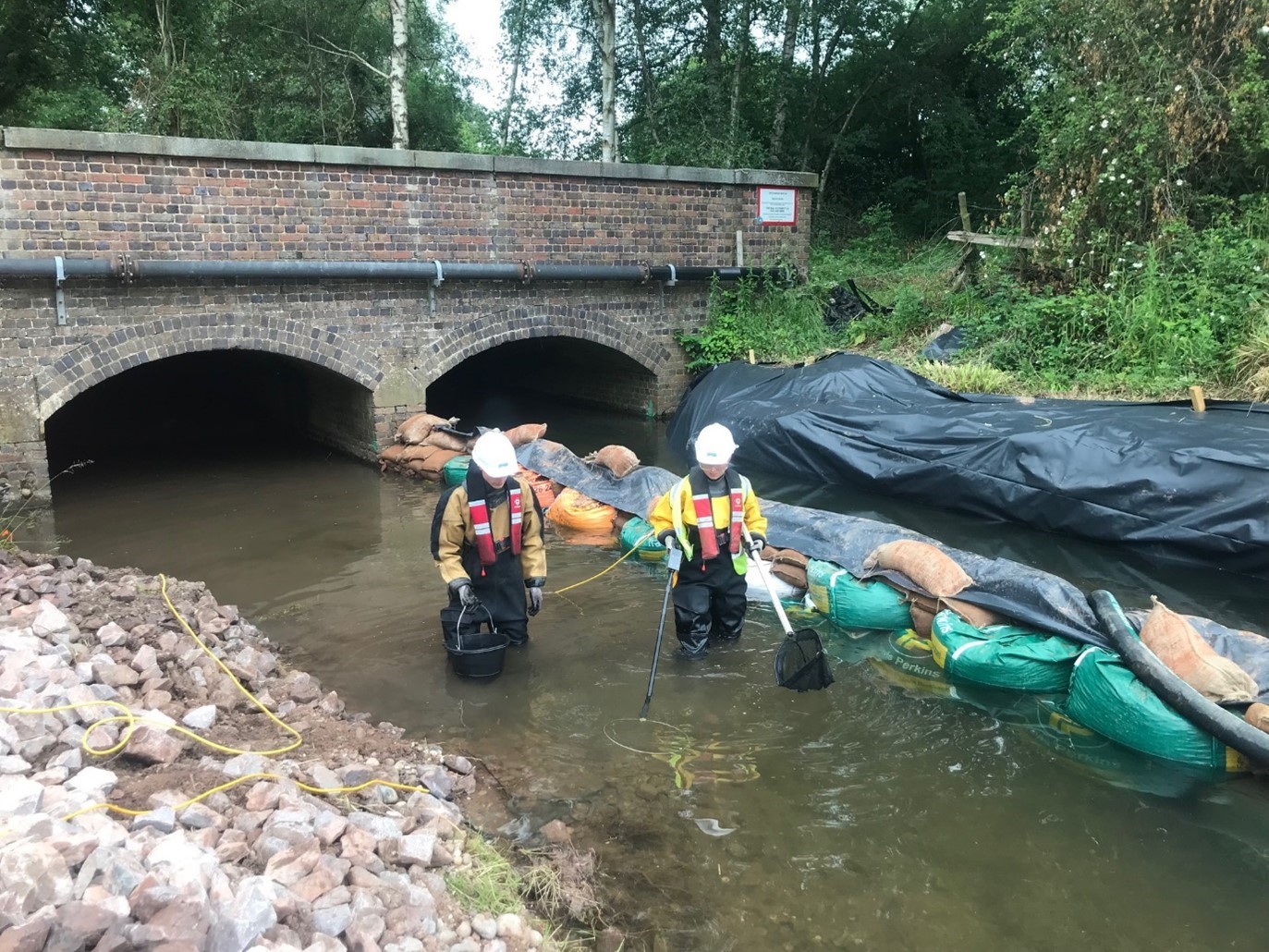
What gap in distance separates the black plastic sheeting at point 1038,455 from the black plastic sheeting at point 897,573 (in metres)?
1.69

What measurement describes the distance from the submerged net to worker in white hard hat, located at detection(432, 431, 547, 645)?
151cm

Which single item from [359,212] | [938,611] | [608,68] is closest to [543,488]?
[359,212]

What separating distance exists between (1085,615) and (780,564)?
2.22 meters

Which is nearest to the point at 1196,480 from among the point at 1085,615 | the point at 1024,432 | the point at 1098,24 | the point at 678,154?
the point at 1024,432

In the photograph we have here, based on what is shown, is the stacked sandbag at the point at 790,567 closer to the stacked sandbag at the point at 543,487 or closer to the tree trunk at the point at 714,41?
the stacked sandbag at the point at 543,487

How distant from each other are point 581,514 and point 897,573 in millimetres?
3383

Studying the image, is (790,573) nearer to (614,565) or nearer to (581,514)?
(614,565)

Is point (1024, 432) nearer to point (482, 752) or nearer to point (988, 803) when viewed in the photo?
point (988, 803)

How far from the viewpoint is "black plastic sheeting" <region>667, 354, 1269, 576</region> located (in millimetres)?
6926

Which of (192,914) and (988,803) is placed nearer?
(192,914)

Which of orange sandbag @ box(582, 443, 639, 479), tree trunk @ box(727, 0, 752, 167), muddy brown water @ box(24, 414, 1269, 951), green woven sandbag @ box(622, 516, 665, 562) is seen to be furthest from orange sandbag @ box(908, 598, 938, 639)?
tree trunk @ box(727, 0, 752, 167)

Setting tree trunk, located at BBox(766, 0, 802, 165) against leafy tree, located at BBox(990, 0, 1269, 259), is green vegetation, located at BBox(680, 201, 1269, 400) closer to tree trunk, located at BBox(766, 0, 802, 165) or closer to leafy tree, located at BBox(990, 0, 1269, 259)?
leafy tree, located at BBox(990, 0, 1269, 259)

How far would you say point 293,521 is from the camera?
9.33 m

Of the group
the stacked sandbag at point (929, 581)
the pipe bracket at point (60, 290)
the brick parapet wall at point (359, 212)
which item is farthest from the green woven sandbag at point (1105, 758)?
the pipe bracket at point (60, 290)
